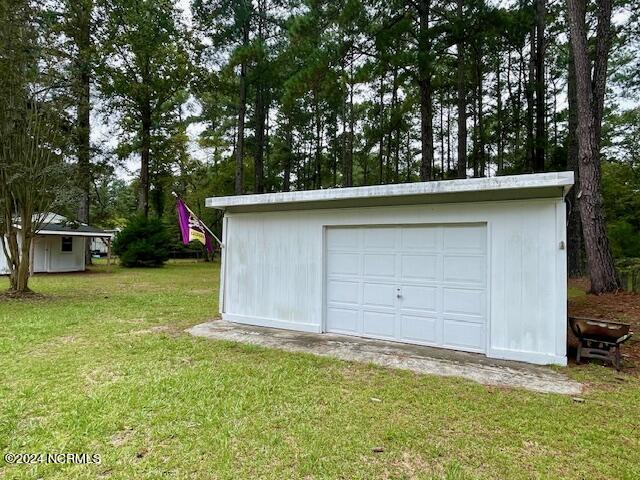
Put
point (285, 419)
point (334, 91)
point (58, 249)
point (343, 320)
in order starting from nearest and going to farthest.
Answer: point (285, 419) < point (343, 320) < point (334, 91) < point (58, 249)

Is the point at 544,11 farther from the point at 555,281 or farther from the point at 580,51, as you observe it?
the point at 555,281

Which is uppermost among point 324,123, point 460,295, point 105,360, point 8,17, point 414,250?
point 324,123

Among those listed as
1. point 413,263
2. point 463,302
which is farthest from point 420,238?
point 463,302

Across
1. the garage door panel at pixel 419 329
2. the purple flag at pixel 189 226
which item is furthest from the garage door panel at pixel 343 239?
the purple flag at pixel 189 226

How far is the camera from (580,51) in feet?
26.9

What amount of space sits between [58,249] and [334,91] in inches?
578

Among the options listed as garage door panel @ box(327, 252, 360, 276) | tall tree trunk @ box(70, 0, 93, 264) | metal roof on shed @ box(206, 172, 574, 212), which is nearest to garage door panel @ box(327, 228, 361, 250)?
garage door panel @ box(327, 252, 360, 276)

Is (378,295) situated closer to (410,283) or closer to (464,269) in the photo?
(410,283)

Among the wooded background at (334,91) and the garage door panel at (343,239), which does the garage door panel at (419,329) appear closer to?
the garage door panel at (343,239)

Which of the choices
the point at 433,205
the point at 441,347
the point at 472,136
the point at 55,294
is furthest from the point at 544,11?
the point at 55,294

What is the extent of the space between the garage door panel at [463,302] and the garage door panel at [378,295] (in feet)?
2.73

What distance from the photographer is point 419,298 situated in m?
5.78

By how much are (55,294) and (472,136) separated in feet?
61.6

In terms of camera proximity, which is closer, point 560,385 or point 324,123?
point 560,385
